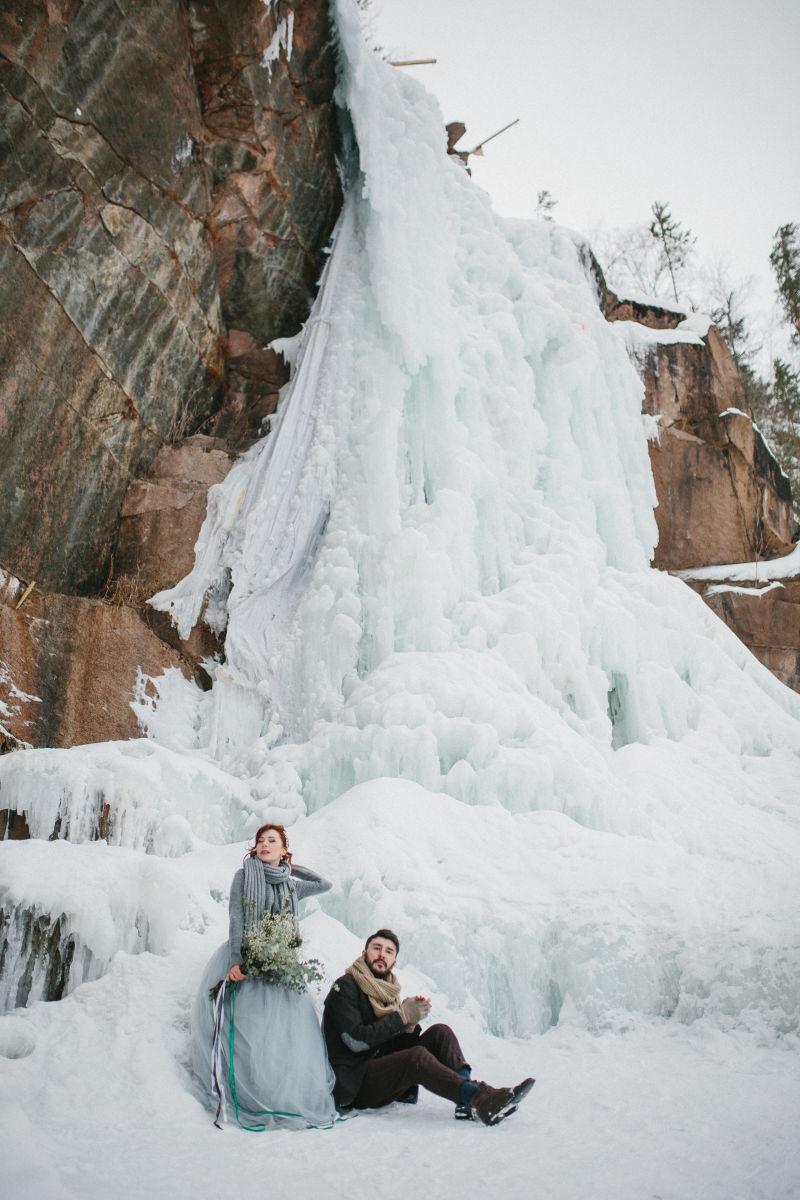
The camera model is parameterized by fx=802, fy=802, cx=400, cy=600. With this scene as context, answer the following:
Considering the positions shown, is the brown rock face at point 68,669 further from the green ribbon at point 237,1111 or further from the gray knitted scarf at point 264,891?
the green ribbon at point 237,1111

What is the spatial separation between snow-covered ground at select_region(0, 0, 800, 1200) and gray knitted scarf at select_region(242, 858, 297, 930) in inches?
23.7

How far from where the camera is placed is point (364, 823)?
182 inches

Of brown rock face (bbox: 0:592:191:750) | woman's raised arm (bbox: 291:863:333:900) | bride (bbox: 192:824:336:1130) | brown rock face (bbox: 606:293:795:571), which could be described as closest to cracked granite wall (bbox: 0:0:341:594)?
brown rock face (bbox: 0:592:191:750)

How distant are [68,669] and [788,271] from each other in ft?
53.7

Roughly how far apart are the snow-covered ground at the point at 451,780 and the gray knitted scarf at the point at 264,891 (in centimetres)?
60

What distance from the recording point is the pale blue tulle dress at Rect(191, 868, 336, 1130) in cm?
281

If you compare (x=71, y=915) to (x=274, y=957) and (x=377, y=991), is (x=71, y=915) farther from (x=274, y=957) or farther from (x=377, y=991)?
(x=377, y=991)

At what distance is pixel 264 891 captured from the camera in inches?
125

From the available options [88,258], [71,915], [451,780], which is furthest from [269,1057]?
[88,258]

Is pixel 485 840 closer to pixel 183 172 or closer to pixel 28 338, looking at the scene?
pixel 28 338

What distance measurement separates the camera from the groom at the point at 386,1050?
9.37ft

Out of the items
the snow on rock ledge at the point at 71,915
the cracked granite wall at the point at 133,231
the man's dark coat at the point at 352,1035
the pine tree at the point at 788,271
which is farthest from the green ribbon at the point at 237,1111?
the pine tree at the point at 788,271

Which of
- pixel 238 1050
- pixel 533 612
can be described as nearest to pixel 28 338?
pixel 533 612

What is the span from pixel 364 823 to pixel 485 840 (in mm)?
749
